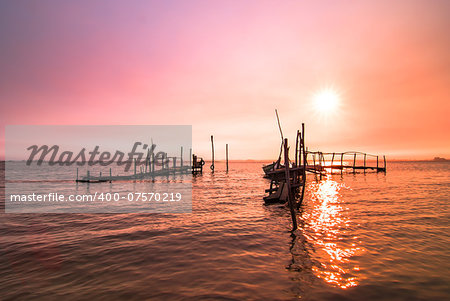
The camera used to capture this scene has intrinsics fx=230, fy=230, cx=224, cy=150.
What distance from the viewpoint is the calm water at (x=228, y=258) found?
511cm

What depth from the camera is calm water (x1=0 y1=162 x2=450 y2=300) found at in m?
5.11

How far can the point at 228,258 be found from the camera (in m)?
6.86

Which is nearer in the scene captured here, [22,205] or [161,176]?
[22,205]

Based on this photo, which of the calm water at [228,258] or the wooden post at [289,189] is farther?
the wooden post at [289,189]

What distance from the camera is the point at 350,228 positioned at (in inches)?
392

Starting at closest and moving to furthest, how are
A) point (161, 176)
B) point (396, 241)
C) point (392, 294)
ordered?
point (392, 294) < point (396, 241) < point (161, 176)

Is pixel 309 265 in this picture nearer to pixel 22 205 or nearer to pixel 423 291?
pixel 423 291

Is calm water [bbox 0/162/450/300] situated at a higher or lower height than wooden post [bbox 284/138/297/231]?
lower

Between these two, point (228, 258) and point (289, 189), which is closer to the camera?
point (228, 258)

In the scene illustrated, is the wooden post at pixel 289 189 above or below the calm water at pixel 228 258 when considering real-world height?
above

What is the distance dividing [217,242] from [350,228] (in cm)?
592

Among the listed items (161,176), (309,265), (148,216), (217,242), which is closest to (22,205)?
(148,216)

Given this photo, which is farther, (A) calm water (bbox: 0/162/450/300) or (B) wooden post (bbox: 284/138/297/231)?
(B) wooden post (bbox: 284/138/297/231)

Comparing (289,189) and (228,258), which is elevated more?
(289,189)
